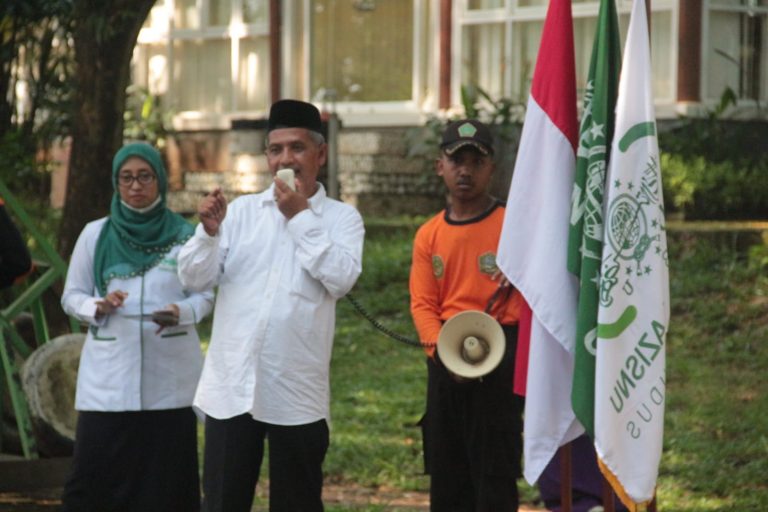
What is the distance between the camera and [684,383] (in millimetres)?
10977

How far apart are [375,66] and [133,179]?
1140 centimetres

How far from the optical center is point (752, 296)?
12.2m

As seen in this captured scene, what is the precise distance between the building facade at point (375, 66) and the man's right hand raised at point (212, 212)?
10027 millimetres

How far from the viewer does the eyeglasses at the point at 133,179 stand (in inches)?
288

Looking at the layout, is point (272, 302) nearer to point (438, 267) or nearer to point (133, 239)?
point (438, 267)

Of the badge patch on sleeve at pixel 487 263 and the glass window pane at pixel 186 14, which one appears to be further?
the glass window pane at pixel 186 14

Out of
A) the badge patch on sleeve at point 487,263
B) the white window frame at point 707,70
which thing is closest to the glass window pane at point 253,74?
the white window frame at point 707,70

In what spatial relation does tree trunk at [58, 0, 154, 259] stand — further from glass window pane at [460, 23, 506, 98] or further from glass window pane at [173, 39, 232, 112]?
glass window pane at [173, 39, 232, 112]

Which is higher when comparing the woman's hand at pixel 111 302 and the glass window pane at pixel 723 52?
the glass window pane at pixel 723 52

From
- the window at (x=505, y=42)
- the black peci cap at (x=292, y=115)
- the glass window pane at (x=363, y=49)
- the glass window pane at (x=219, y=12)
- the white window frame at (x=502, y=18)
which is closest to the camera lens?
the black peci cap at (x=292, y=115)

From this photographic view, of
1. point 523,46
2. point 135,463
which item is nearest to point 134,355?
point 135,463

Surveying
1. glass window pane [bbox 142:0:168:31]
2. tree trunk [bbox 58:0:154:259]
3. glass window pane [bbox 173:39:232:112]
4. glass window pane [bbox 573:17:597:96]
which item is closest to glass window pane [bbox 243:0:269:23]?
glass window pane [bbox 173:39:232:112]

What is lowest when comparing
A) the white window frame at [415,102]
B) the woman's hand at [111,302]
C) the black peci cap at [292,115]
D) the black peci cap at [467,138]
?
the woman's hand at [111,302]

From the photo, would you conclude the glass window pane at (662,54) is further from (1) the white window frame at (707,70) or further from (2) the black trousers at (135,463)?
(2) the black trousers at (135,463)
